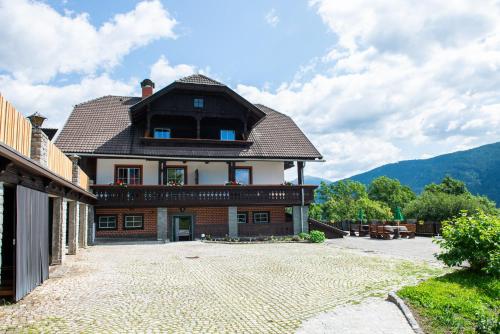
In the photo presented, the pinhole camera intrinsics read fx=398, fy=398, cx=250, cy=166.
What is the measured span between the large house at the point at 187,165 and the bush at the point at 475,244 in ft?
42.9

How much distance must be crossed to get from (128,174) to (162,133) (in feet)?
11.3

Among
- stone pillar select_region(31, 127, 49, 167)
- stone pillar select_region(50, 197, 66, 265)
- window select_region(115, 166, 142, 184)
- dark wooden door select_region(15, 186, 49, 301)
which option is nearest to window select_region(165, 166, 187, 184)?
window select_region(115, 166, 142, 184)

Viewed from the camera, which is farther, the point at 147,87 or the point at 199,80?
the point at 147,87

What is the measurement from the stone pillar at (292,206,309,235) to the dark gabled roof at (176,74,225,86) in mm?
9216

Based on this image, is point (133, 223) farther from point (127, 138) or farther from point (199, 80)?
point (199, 80)

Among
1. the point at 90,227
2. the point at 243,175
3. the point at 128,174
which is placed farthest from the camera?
the point at 243,175

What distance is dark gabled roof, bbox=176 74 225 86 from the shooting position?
80.9 feet

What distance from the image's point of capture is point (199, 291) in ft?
29.9

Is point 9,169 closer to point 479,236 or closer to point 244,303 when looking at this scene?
point 244,303

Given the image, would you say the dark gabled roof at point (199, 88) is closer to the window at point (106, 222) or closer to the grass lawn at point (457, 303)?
the window at point (106, 222)

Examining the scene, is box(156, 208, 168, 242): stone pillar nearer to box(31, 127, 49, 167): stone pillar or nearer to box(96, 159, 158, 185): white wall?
box(96, 159, 158, 185): white wall

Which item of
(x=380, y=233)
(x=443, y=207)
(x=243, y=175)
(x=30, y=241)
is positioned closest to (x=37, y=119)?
(x=30, y=241)

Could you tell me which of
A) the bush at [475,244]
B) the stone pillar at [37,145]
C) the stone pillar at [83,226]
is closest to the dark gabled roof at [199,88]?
the stone pillar at [83,226]

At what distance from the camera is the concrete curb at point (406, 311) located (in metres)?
6.38
